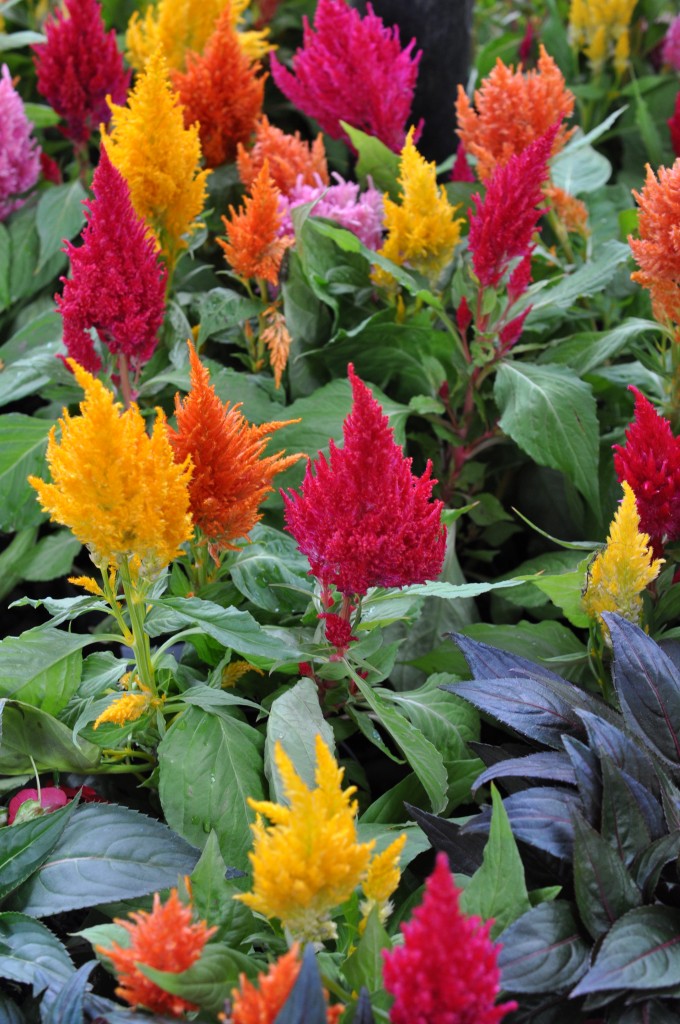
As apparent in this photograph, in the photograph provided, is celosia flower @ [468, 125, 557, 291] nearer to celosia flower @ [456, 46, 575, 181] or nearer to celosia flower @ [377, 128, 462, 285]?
celosia flower @ [377, 128, 462, 285]

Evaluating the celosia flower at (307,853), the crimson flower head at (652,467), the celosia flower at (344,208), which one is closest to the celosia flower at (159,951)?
the celosia flower at (307,853)

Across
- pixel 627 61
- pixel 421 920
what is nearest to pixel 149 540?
pixel 421 920

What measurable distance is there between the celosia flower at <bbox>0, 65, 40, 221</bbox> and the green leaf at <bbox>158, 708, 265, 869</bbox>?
1.37 m

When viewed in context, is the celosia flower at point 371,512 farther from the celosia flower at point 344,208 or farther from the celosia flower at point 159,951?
the celosia flower at point 344,208

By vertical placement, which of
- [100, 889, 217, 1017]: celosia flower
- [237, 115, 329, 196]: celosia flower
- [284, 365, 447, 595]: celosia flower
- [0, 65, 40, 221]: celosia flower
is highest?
[0, 65, 40, 221]: celosia flower

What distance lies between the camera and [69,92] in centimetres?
205

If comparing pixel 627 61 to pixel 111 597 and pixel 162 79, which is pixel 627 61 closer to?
pixel 162 79

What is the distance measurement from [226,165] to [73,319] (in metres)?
0.85

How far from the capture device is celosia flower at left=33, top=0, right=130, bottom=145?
2.01m

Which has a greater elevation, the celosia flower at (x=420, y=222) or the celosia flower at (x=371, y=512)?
the celosia flower at (x=420, y=222)

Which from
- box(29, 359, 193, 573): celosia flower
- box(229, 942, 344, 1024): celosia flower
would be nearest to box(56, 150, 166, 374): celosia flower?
box(29, 359, 193, 573): celosia flower

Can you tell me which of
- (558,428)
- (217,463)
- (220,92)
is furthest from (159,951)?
(220,92)

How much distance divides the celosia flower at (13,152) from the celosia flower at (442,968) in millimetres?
1830

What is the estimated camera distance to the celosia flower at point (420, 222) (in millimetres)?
1643
